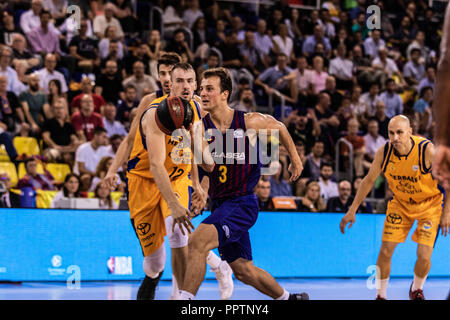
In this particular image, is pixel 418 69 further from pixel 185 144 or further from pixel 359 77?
pixel 185 144

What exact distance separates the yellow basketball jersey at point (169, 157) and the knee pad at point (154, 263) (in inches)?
29.7

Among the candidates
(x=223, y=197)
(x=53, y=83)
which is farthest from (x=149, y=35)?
(x=223, y=197)

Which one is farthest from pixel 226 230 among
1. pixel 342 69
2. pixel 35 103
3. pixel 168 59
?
pixel 342 69

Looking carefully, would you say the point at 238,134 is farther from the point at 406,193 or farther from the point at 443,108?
the point at 443,108

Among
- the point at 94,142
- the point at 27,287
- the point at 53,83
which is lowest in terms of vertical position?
the point at 27,287

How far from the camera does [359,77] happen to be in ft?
53.3

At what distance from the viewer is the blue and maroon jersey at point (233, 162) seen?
243 inches

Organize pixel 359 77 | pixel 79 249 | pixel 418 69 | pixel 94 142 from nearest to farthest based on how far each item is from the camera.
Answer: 1. pixel 79 249
2. pixel 94 142
3. pixel 359 77
4. pixel 418 69

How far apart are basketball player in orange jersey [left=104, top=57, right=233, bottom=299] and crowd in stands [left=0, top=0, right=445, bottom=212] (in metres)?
2.40

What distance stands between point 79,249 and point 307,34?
9453 mm

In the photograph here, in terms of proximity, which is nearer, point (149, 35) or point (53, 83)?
point (53, 83)

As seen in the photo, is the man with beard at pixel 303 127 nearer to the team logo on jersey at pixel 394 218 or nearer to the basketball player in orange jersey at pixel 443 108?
the team logo on jersey at pixel 394 218

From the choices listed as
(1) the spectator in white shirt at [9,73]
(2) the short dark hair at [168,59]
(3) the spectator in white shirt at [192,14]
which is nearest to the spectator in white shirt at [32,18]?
(1) the spectator in white shirt at [9,73]

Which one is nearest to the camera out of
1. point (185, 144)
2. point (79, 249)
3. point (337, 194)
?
point (185, 144)
